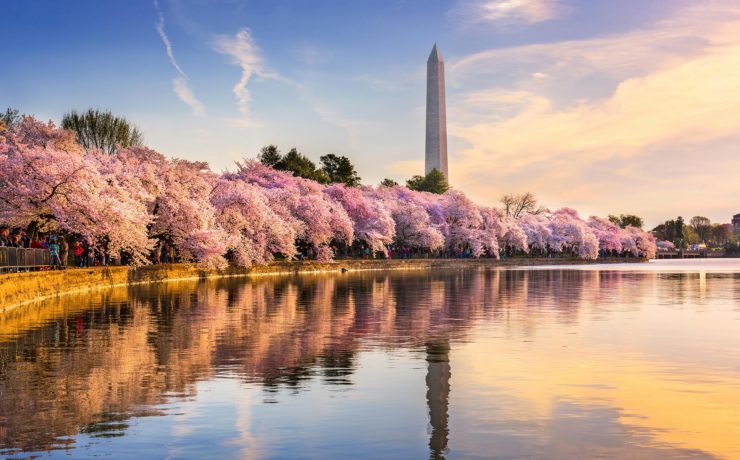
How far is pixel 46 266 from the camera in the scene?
152ft

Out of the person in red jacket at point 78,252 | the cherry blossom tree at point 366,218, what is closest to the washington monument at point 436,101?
the cherry blossom tree at point 366,218

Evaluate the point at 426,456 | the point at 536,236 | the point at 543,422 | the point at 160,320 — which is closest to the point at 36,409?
the point at 426,456

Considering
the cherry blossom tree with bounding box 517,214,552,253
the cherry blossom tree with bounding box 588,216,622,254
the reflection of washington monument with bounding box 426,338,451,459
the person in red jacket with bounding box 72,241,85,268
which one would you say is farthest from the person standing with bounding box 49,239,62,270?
the cherry blossom tree with bounding box 588,216,622,254

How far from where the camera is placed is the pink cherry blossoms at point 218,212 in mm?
51312

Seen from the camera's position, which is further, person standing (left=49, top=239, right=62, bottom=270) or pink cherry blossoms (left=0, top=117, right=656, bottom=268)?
pink cherry blossoms (left=0, top=117, right=656, bottom=268)

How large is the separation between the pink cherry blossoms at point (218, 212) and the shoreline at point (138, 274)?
136 centimetres

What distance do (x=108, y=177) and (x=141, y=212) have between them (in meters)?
3.11

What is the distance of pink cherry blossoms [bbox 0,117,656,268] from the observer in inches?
2020

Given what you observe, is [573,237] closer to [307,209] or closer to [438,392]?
[307,209]

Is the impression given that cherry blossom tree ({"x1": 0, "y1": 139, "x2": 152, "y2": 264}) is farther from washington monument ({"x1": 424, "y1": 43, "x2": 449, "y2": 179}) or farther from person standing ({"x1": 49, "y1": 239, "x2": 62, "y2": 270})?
washington monument ({"x1": 424, "y1": 43, "x2": 449, "y2": 179})

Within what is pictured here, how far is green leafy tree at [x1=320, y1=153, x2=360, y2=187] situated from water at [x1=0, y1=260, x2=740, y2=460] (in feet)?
382

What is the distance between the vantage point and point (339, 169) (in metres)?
151

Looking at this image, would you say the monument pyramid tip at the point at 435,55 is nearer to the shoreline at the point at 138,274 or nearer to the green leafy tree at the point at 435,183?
the green leafy tree at the point at 435,183

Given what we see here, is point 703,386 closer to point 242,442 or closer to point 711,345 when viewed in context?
point 711,345
